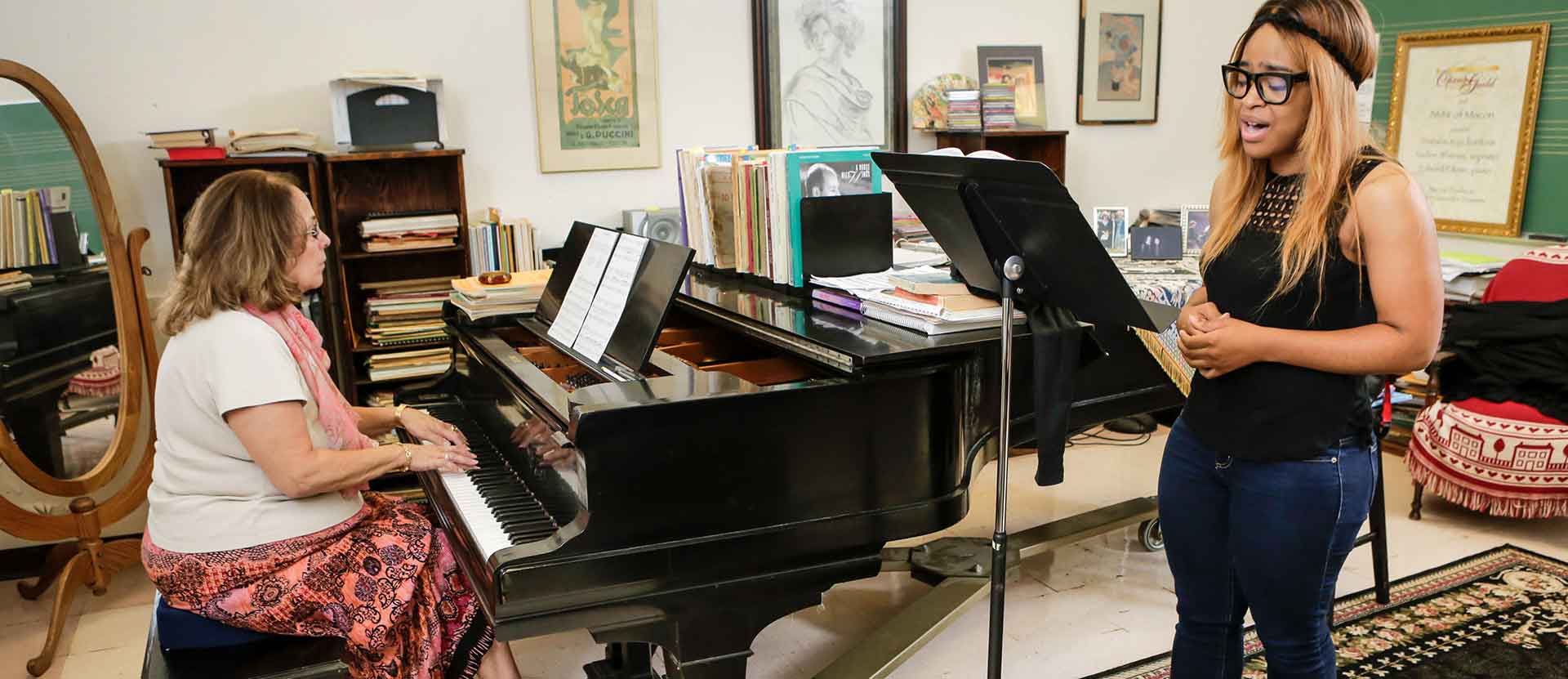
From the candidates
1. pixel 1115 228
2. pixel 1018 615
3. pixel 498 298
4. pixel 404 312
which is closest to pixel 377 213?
pixel 404 312

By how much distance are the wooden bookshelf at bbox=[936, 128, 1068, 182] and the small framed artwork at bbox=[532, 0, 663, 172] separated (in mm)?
1373

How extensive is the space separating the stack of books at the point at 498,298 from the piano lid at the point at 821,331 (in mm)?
389

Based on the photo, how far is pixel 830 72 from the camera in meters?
4.73

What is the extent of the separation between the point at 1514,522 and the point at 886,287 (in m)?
2.79

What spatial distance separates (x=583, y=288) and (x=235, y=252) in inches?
26.2

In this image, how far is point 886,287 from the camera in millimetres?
2432

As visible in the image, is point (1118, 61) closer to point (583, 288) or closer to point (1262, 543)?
point (583, 288)

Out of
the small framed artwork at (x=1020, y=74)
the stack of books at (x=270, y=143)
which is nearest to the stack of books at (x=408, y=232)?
the stack of books at (x=270, y=143)

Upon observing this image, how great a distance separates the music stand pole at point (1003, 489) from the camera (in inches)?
72.6

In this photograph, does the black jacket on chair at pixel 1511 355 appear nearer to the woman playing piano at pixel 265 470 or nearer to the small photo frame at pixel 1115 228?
the small photo frame at pixel 1115 228

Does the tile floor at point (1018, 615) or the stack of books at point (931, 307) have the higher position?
the stack of books at point (931, 307)

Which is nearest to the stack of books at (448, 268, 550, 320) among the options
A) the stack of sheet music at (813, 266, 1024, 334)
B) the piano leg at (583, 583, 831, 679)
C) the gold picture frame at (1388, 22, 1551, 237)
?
the stack of sheet music at (813, 266, 1024, 334)

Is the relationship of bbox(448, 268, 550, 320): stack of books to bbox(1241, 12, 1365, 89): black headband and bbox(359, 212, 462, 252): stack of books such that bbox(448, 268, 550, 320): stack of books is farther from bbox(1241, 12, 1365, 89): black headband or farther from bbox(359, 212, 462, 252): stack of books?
bbox(1241, 12, 1365, 89): black headband

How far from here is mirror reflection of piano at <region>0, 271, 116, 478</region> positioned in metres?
3.13
